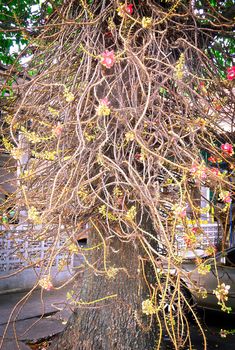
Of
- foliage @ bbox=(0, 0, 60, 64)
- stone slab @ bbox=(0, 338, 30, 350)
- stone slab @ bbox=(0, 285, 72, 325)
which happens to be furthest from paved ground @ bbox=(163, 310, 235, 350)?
foliage @ bbox=(0, 0, 60, 64)

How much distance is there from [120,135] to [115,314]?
2.03 meters

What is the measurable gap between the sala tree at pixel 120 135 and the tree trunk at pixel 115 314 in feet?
0.04

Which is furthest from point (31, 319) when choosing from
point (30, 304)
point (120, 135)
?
point (120, 135)

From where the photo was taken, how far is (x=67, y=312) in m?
7.47

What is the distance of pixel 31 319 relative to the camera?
7066 millimetres

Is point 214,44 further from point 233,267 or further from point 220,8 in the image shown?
point 233,267

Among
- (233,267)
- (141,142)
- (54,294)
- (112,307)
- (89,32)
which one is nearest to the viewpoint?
(141,142)

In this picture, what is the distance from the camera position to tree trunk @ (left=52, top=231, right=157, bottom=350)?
461 cm

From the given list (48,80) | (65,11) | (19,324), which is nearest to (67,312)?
(19,324)

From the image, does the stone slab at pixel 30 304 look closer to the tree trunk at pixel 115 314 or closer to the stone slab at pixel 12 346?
the stone slab at pixel 12 346

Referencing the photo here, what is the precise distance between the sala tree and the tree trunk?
0.01 m

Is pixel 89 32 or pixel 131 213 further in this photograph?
pixel 89 32

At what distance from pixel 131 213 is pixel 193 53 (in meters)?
2.02

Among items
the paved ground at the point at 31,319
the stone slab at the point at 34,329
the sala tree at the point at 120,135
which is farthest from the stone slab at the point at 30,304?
the sala tree at the point at 120,135
